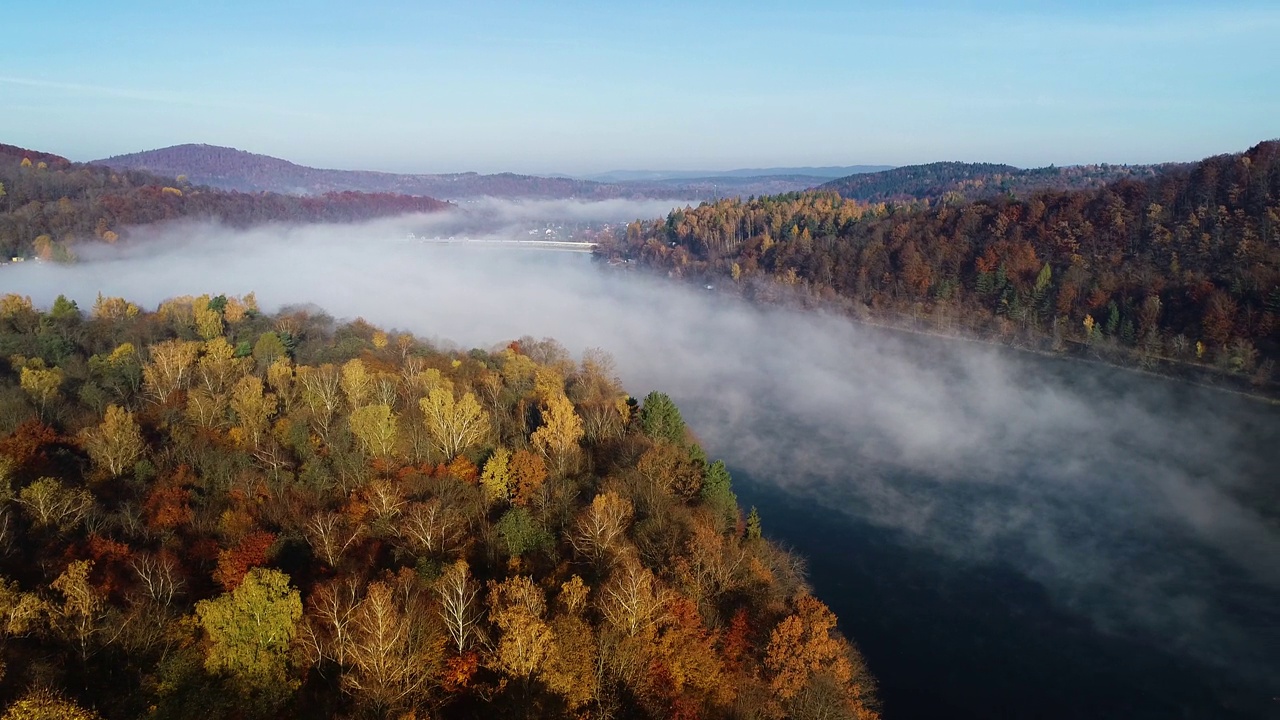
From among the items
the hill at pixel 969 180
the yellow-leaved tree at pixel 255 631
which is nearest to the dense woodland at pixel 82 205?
the yellow-leaved tree at pixel 255 631

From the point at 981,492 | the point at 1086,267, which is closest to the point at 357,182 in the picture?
the point at 1086,267

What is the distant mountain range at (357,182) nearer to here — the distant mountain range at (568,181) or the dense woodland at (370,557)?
the distant mountain range at (568,181)

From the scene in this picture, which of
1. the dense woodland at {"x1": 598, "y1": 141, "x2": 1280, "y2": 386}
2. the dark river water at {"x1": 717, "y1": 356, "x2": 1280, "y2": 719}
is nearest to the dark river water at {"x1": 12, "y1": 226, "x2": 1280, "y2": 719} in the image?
the dark river water at {"x1": 717, "y1": 356, "x2": 1280, "y2": 719}

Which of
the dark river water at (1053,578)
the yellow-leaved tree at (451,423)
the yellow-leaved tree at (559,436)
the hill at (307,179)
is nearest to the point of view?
the dark river water at (1053,578)

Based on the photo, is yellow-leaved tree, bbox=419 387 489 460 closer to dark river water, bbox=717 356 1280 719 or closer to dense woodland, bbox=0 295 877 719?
dense woodland, bbox=0 295 877 719

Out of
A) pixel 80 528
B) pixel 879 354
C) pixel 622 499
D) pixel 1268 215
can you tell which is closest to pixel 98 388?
pixel 80 528
